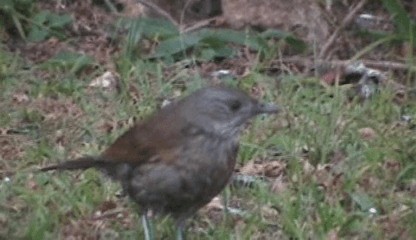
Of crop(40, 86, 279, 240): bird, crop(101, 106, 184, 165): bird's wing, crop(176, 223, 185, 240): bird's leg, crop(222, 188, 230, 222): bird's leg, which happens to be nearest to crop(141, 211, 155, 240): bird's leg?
crop(40, 86, 279, 240): bird

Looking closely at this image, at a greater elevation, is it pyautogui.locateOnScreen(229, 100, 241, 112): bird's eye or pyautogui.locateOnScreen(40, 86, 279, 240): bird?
pyautogui.locateOnScreen(229, 100, 241, 112): bird's eye

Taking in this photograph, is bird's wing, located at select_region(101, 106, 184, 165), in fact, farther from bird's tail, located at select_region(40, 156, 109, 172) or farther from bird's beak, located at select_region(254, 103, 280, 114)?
bird's beak, located at select_region(254, 103, 280, 114)

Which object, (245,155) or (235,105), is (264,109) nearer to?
(235,105)

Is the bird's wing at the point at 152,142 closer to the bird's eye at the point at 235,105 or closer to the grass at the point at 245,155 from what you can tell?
the bird's eye at the point at 235,105

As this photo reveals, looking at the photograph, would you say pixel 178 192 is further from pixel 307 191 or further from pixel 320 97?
pixel 320 97

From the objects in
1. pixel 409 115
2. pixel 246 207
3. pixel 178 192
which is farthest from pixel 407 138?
pixel 178 192

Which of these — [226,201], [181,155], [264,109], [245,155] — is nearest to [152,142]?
[181,155]
